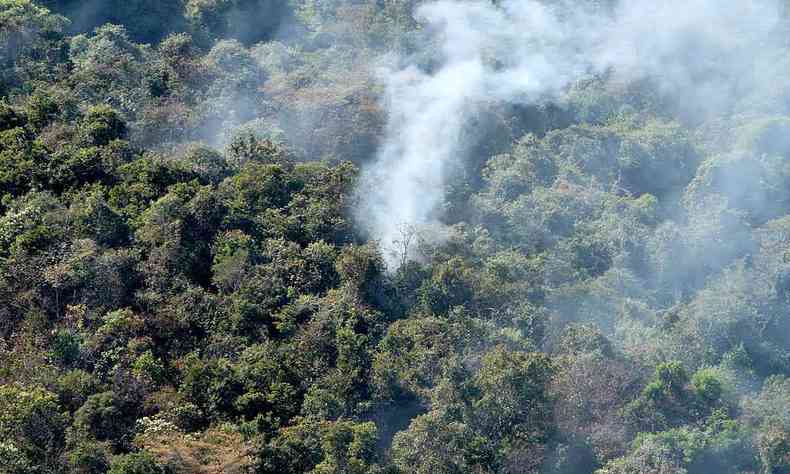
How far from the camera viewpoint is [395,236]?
32.0m

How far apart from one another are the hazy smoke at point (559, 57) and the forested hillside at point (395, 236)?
0.11 metres

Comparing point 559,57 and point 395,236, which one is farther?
point 559,57

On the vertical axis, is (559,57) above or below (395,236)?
above

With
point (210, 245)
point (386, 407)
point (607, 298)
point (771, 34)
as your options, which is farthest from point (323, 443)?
point (771, 34)

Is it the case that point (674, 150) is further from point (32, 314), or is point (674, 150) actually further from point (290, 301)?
point (32, 314)

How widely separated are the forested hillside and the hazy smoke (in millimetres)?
110

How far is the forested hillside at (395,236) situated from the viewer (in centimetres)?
2617

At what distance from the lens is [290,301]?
29.4 metres

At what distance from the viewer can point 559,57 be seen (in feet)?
135

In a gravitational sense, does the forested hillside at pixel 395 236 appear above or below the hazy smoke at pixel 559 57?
below

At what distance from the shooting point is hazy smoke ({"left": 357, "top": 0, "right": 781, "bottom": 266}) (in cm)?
3753

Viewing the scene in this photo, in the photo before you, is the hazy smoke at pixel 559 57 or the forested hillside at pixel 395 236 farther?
the hazy smoke at pixel 559 57

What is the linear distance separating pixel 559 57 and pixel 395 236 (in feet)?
40.5

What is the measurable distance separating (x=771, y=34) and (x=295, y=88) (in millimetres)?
16893
